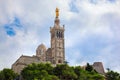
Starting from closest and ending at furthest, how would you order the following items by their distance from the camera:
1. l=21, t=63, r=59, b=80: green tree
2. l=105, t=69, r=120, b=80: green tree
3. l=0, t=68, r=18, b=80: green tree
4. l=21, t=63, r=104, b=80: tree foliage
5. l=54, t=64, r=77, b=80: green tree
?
l=21, t=63, r=59, b=80: green tree
l=21, t=63, r=104, b=80: tree foliage
l=54, t=64, r=77, b=80: green tree
l=0, t=68, r=18, b=80: green tree
l=105, t=69, r=120, b=80: green tree

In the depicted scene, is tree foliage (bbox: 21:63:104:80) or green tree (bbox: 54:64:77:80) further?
green tree (bbox: 54:64:77:80)

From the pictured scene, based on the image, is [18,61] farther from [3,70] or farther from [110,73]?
[110,73]

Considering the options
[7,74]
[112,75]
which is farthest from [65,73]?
[112,75]

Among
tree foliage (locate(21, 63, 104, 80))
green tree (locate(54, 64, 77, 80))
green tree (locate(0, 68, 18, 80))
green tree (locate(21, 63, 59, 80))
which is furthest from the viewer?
green tree (locate(0, 68, 18, 80))

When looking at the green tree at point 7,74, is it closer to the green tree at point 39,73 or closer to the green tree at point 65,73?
the green tree at point 39,73

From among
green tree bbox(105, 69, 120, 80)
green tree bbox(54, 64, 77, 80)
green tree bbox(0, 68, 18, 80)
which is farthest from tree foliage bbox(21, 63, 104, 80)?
green tree bbox(105, 69, 120, 80)

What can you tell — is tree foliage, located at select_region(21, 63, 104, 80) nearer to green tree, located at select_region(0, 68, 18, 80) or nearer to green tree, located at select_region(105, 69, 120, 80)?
green tree, located at select_region(0, 68, 18, 80)

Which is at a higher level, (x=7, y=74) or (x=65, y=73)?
(x=7, y=74)

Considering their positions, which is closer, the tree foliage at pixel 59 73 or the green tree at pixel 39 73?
the green tree at pixel 39 73

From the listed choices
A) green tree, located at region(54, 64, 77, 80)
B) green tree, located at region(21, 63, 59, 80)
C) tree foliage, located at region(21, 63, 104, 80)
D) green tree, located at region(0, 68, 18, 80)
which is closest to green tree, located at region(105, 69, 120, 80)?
tree foliage, located at region(21, 63, 104, 80)

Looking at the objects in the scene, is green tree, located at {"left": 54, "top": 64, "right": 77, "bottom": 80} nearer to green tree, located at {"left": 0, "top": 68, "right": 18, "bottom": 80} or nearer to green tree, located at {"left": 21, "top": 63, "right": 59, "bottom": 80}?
green tree, located at {"left": 21, "top": 63, "right": 59, "bottom": 80}

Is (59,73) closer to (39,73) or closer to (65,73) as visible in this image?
(65,73)

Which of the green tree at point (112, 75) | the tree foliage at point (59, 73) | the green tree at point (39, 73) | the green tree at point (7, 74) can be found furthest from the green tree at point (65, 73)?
the green tree at point (112, 75)

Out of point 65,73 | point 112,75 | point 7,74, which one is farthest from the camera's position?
point 112,75
